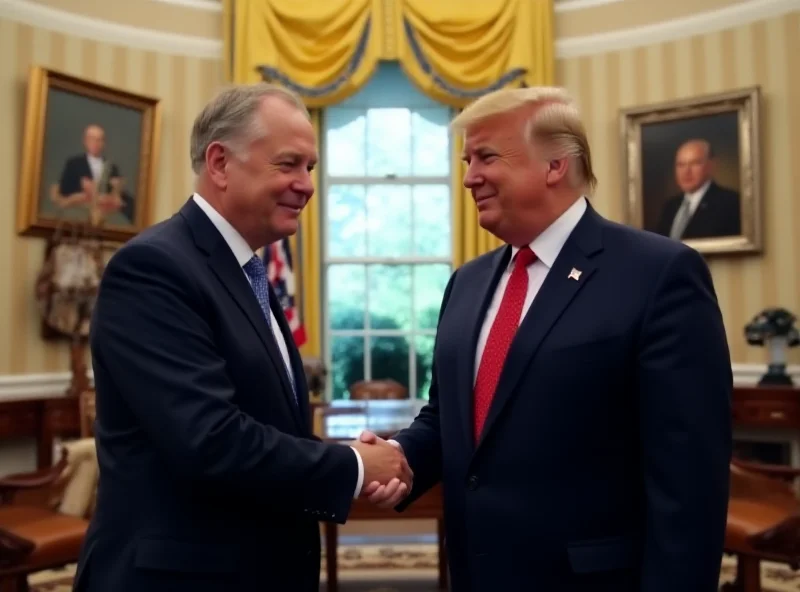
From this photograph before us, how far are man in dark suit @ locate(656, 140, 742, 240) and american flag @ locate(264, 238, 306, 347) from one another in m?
3.09

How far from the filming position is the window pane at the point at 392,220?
7613mm

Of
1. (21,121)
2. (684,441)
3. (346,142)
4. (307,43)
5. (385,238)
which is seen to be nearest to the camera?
(684,441)

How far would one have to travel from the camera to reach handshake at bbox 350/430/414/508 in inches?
75.3

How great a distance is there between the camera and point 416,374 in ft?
24.7

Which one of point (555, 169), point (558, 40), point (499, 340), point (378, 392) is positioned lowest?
point (378, 392)

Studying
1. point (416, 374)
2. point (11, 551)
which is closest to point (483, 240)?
point (416, 374)

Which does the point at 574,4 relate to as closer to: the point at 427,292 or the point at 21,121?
the point at 427,292

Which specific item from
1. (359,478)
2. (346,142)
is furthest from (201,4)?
(359,478)

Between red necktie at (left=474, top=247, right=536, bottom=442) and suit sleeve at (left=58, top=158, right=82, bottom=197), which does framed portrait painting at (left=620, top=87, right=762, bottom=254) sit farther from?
red necktie at (left=474, top=247, right=536, bottom=442)

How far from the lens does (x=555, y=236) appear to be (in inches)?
72.7

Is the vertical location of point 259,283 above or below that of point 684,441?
above

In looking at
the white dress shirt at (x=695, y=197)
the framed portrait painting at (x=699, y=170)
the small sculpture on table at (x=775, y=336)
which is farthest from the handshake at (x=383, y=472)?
the white dress shirt at (x=695, y=197)

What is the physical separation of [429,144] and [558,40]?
1483 millimetres

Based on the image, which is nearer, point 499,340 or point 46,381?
point 499,340
